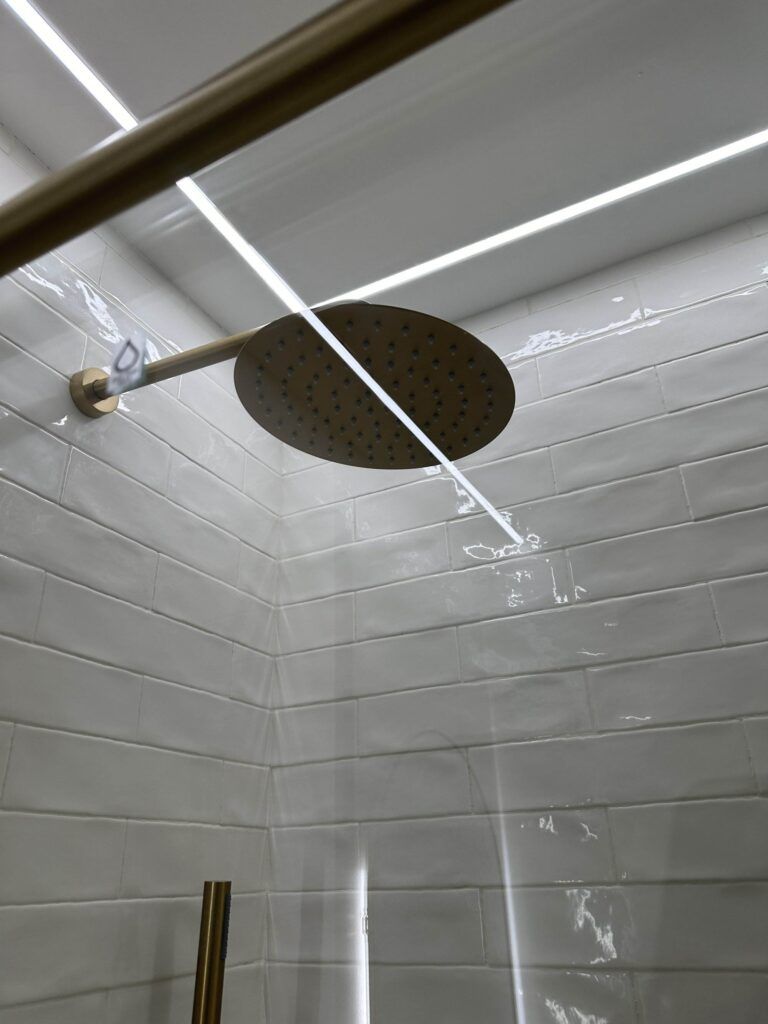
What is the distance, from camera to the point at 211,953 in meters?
0.78

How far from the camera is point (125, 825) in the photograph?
32.2 inches

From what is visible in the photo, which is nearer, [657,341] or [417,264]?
[417,264]

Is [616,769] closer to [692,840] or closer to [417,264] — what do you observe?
[692,840]

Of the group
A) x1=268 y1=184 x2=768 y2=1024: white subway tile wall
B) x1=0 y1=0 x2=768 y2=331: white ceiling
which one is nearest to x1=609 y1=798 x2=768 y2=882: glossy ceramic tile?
x1=268 y1=184 x2=768 y2=1024: white subway tile wall

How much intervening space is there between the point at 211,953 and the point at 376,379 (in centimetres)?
60

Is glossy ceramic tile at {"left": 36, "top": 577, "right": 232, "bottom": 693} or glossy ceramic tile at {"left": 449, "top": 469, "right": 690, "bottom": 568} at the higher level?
glossy ceramic tile at {"left": 449, "top": 469, "right": 690, "bottom": 568}

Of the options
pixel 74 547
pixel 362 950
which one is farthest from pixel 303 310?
pixel 362 950

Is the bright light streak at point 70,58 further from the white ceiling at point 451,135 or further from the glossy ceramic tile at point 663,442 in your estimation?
the glossy ceramic tile at point 663,442

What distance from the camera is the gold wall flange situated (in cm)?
87

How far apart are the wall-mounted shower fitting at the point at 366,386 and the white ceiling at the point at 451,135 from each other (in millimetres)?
58

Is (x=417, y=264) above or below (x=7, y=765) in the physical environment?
above

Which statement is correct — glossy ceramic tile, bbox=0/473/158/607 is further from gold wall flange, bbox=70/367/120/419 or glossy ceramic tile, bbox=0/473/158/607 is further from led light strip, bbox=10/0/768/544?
led light strip, bbox=10/0/768/544

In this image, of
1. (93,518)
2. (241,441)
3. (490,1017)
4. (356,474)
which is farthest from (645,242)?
(490,1017)

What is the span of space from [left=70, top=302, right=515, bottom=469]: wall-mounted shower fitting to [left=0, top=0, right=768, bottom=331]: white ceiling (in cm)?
6
